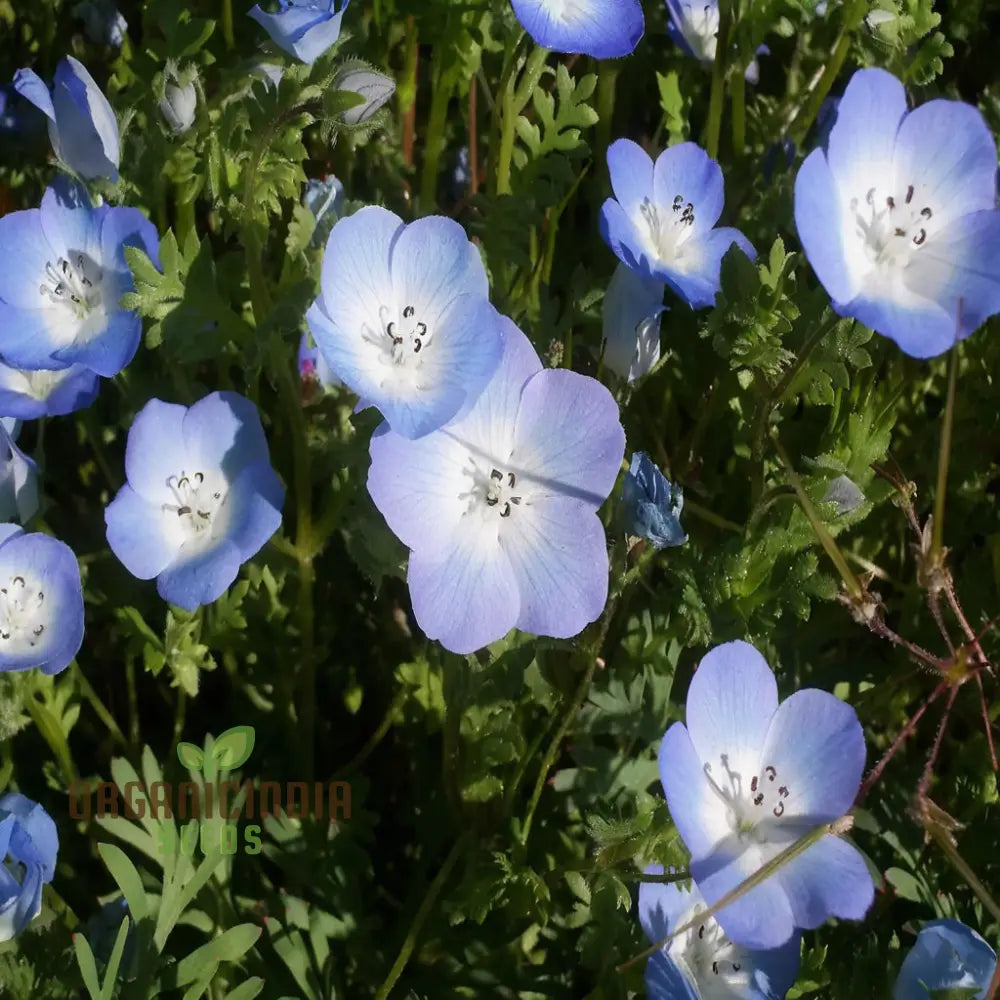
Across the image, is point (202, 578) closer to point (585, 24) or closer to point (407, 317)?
point (407, 317)

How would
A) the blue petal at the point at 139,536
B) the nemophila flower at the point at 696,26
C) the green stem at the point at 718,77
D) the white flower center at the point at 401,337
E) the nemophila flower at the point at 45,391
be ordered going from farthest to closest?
the nemophila flower at the point at 696,26
the green stem at the point at 718,77
the nemophila flower at the point at 45,391
the blue petal at the point at 139,536
the white flower center at the point at 401,337

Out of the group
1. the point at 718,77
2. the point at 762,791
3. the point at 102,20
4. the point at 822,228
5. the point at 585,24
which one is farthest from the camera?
the point at 102,20

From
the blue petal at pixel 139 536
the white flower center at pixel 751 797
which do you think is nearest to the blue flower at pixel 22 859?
the blue petal at pixel 139 536

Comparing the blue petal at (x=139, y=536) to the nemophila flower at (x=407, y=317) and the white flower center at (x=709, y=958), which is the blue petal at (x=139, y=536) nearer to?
the nemophila flower at (x=407, y=317)

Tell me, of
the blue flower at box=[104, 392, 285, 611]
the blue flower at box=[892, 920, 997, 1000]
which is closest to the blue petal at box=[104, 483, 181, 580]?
the blue flower at box=[104, 392, 285, 611]

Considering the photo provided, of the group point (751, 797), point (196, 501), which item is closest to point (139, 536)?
point (196, 501)

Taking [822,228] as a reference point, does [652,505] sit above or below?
below
